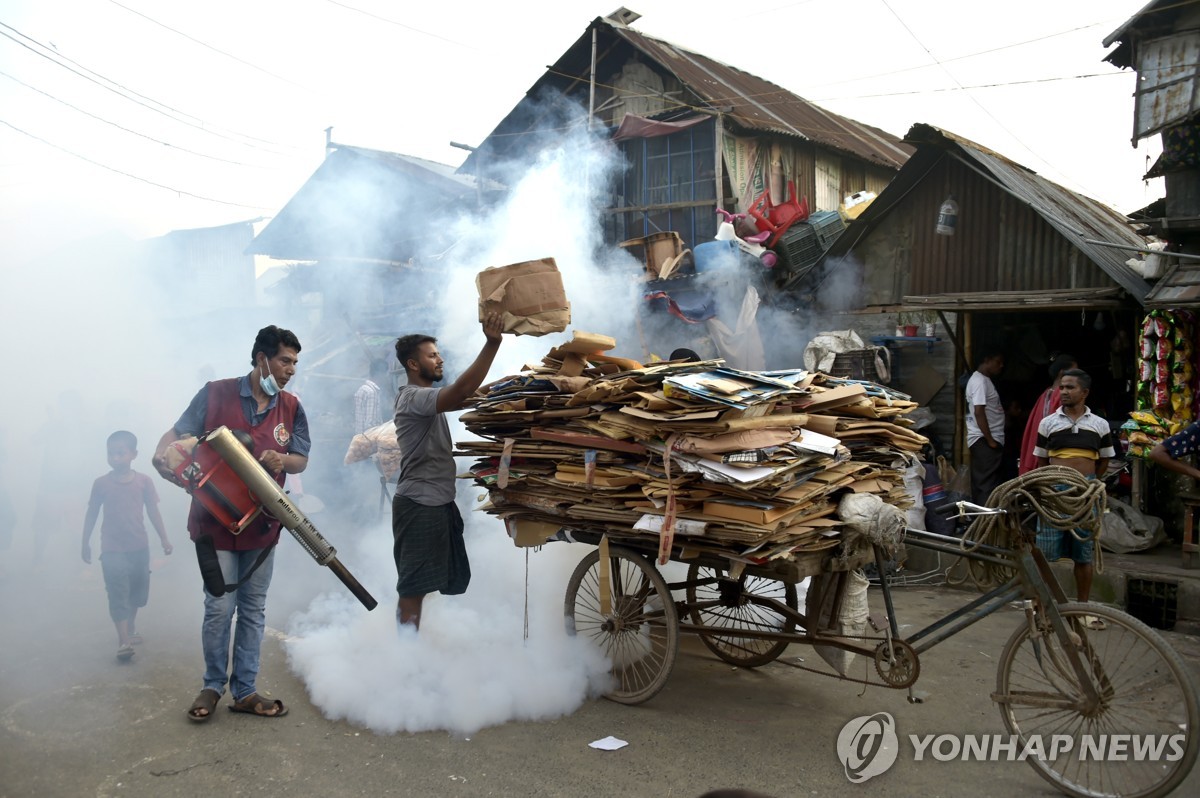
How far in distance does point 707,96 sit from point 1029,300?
299 inches

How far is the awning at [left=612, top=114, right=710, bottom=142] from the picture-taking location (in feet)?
48.1

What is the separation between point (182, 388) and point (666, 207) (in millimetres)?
8404

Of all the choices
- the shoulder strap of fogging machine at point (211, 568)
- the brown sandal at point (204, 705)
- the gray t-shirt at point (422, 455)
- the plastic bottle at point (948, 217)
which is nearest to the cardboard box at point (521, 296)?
the gray t-shirt at point (422, 455)

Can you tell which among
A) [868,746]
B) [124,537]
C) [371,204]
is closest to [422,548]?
[868,746]

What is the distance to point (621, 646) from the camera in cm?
516

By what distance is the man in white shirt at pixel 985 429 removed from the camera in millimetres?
9508

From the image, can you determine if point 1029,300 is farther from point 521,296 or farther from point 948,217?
point 521,296

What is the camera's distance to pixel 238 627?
500cm

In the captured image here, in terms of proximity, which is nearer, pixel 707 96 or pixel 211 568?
pixel 211 568

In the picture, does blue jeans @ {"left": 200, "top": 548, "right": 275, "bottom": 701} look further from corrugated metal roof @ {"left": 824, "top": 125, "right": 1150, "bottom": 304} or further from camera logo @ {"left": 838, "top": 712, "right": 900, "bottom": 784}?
corrugated metal roof @ {"left": 824, "top": 125, "right": 1150, "bottom": 304}

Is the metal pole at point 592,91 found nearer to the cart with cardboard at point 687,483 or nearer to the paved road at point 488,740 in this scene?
the cart with cardboard at point 687,483

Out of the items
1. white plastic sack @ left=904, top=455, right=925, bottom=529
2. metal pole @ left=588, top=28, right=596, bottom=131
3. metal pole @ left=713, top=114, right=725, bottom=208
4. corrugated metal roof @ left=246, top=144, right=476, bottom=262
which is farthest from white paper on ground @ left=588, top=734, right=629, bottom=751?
corrugated metal roof @ left=246, top=144, right=476, bottom=262

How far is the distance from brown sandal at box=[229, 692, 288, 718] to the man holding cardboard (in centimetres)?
80

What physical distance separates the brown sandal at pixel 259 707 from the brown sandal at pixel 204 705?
127 millimetres
